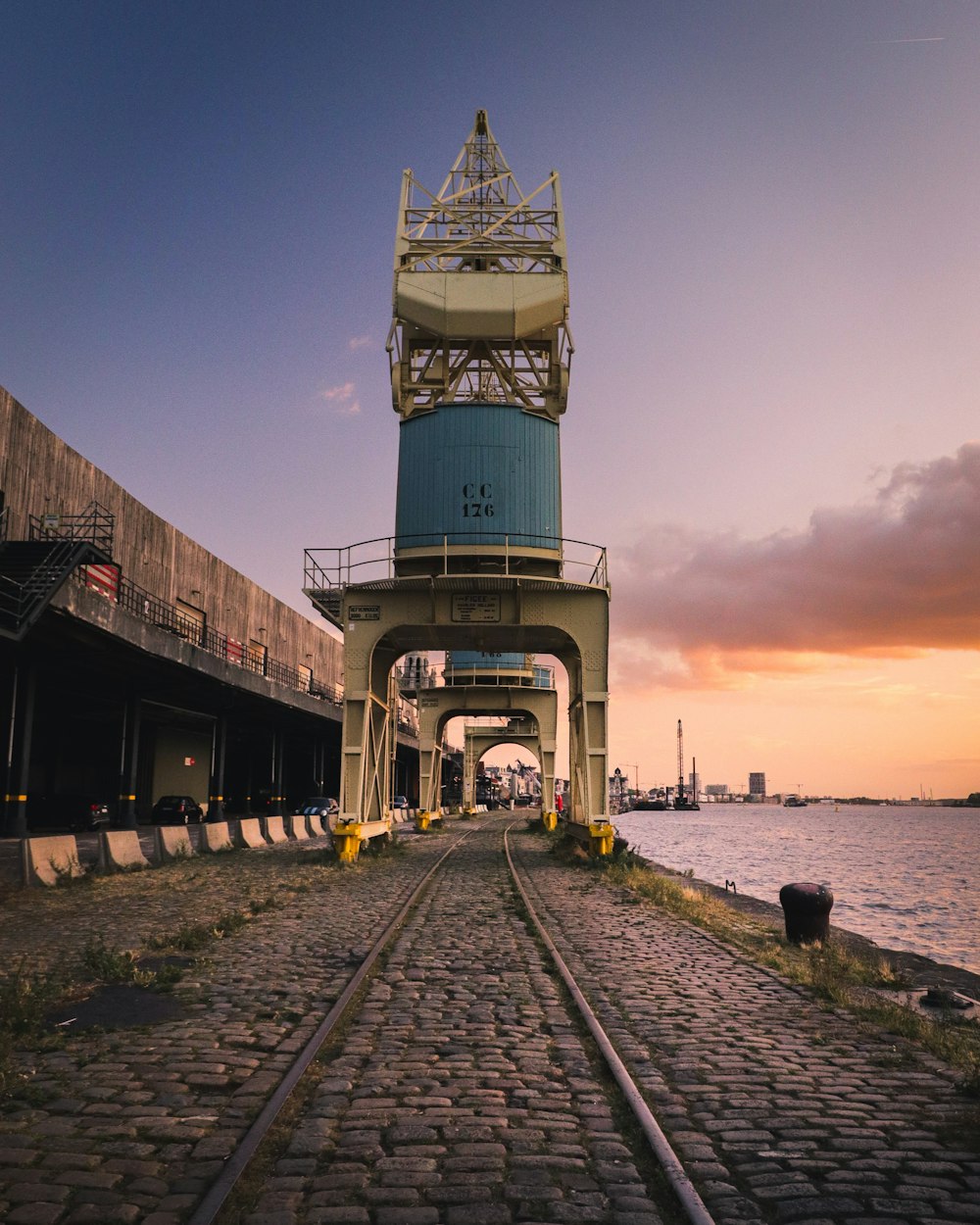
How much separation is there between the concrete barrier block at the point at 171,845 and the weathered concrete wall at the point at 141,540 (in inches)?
629

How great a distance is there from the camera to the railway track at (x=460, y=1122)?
3.93 m

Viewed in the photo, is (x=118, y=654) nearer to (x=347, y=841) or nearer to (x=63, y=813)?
(x=63, y=813)

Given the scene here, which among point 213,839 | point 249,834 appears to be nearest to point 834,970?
point 213,839

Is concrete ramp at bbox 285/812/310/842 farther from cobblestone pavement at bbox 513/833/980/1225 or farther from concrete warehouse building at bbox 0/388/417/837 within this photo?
cobblestone pavement at bbox 513/833/980/1225

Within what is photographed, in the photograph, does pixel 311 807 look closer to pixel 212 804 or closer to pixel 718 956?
pixel 212 804

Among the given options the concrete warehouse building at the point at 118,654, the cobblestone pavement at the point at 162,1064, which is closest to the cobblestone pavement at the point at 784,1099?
the cobblestone pavement at the point at 162,1064

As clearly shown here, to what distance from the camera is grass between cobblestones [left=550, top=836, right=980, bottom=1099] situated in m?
6.91

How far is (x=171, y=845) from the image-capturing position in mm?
22562

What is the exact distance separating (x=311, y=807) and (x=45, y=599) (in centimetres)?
2953

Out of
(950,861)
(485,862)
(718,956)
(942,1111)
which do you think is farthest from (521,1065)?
(950,861)

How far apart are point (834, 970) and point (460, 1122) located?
23.7ft

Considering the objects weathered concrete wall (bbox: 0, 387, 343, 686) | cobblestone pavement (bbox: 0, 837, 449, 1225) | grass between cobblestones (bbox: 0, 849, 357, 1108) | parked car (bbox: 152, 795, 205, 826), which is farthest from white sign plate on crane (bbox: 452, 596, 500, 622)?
parked car (bbox: 152, 795, 205, 826)

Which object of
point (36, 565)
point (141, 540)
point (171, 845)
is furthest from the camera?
point (141, 540)

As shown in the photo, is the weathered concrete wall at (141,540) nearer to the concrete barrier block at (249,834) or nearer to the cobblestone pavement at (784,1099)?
the concrete barrier block at (249,834)
